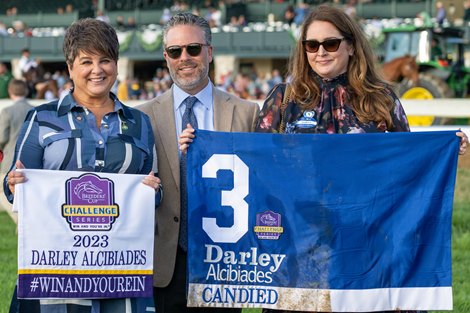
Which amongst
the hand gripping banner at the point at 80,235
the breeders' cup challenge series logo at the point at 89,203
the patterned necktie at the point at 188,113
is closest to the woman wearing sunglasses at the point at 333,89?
the patterned necktie at the point at 188,113

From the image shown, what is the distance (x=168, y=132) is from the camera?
532cm

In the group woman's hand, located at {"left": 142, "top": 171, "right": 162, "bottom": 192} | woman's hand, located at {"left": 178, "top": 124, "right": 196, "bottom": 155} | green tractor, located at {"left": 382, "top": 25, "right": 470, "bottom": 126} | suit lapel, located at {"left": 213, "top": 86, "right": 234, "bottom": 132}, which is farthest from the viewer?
green tractor, located at {"left": 382, "top": 25, "right": 470, "bottom": 126}

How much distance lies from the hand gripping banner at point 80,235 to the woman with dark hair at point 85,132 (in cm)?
6

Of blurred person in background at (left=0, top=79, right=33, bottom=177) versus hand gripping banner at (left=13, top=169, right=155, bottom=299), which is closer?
hand gripping banner at (left=13, top=169, right=155, bottom=299)

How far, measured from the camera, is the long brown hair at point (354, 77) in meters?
5.01

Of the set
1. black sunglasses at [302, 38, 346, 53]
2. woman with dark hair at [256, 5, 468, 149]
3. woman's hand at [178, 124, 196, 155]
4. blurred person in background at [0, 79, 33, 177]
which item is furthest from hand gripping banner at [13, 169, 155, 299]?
blurred person in background at [0, 79, 33, 177]

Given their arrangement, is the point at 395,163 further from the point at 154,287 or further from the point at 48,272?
the point at 48,272

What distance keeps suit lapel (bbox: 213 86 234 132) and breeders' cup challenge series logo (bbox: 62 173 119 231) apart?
813mm

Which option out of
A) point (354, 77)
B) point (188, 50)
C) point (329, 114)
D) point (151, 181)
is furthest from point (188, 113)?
point (354, 77)

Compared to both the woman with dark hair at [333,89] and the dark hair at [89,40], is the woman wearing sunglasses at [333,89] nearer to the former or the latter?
the woman with dark hair at [333,89]

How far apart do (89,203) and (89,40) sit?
725 mm

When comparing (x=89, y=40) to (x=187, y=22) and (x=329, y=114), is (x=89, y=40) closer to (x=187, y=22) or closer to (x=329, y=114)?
(x=187, y=22)

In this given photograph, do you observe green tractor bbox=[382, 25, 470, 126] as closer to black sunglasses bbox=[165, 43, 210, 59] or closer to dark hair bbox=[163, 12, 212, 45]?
dark hair bbox=[163, 12, 212, 45]

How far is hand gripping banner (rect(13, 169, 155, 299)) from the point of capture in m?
4.75
